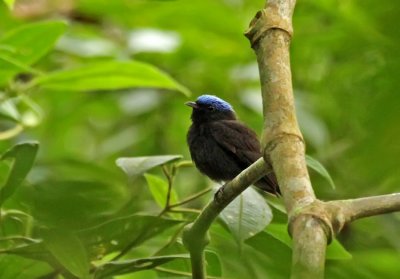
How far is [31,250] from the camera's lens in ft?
A: 7.04

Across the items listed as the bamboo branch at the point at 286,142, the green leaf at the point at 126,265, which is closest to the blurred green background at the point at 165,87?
the green leaf at the point at 126,265

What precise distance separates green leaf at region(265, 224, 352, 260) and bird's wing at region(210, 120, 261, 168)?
1.17 m

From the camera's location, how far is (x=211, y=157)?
3.75m

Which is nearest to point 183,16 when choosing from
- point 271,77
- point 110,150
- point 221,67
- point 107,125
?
point 221,67

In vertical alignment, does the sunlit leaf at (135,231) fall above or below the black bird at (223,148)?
below

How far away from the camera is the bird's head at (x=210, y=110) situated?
163 inches

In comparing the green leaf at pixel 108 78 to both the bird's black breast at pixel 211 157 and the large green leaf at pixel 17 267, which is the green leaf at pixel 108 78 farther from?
the large green leaf at pixel 17 267

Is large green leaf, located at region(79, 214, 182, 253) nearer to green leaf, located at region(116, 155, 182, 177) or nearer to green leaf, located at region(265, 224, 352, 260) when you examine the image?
green leaf, located at region(116, 155, 182, 177)

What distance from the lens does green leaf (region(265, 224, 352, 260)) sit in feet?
7.33

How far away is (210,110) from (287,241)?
193cm

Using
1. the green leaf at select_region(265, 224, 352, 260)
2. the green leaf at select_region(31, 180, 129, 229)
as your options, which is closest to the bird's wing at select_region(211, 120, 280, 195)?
the green leaf at select_region(265, 224, 352, 260)

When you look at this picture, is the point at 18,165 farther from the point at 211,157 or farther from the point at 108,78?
the point at 211,157

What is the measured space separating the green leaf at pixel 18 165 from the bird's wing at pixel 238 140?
4.90 ft

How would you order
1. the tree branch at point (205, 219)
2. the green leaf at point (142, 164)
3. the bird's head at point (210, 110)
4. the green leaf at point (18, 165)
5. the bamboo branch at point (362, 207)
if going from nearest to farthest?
the bamboo branch at point (362, 207) → the tree branch at point (205, 219) → the green leaf at point (18, 165) → the green leaf at point (142, 164) → the bird's head at point (210, 110)
